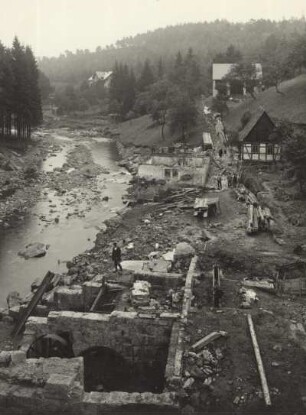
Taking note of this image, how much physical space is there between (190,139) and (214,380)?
Answer: 49978mm

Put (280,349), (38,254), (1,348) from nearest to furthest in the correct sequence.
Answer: (280,349) → (1,348) → (38,254)

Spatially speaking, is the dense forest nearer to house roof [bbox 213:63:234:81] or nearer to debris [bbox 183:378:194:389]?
house roof [bbox 213:63:234:81]

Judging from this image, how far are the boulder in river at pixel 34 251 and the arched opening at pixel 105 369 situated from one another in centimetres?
1367

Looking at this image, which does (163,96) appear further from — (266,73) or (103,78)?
(103,78)

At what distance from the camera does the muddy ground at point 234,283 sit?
498 inches

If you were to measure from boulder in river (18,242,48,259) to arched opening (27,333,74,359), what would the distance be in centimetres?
1325

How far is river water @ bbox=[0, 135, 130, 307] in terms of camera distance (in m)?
26.3

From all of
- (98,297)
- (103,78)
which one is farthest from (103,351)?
(103,78)

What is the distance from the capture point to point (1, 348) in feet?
56.2

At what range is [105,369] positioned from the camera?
1648 centimetres

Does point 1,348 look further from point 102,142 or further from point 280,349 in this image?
point 102,142

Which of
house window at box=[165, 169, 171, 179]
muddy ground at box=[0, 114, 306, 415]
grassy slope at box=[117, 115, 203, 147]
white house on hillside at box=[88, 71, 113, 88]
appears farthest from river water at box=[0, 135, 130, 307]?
white house on hillside at box=[88, 71, 113, 88]

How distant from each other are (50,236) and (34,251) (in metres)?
3.49

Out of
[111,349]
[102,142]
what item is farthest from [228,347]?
[102,142]
